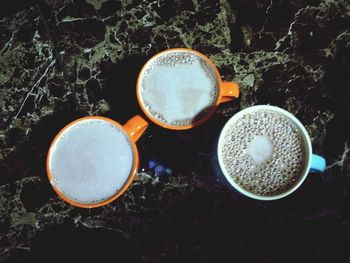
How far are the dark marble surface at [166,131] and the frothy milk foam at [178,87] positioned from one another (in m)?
0.06

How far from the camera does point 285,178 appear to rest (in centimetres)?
94

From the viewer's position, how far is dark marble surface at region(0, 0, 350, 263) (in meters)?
0.99

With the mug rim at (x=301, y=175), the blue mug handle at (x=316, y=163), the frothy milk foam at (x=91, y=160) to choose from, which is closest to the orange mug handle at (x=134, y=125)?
the frothy milk foam at (x=91, y=160)

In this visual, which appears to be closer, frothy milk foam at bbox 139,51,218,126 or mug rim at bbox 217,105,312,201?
mug rim at bbox 217,105,312,201

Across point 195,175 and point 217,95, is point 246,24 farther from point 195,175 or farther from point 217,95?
point 195,175

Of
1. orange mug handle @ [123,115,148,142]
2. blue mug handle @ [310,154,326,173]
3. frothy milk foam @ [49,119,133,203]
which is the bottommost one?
blue mug handle @ [310,154,326,173]

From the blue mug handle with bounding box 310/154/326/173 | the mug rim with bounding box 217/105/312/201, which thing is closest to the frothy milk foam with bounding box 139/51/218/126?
the mug rim with bounding box 217/105/312/201

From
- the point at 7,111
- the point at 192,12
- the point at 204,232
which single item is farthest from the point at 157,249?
the point at 192,12

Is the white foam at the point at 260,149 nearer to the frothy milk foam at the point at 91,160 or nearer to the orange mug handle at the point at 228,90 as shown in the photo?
the orange mug handle at the point at 228,90

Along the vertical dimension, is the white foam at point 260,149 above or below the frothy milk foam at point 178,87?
below

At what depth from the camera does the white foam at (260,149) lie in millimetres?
952

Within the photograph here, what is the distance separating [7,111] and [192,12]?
0.59 m

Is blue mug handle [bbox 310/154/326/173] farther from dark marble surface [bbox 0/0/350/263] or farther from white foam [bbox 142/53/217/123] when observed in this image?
white foam [bbox 142/53/217/123]

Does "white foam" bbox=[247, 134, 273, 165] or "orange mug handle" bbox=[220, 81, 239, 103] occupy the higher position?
"orange mug handle" bbox=[220, 81, 239, 103]
